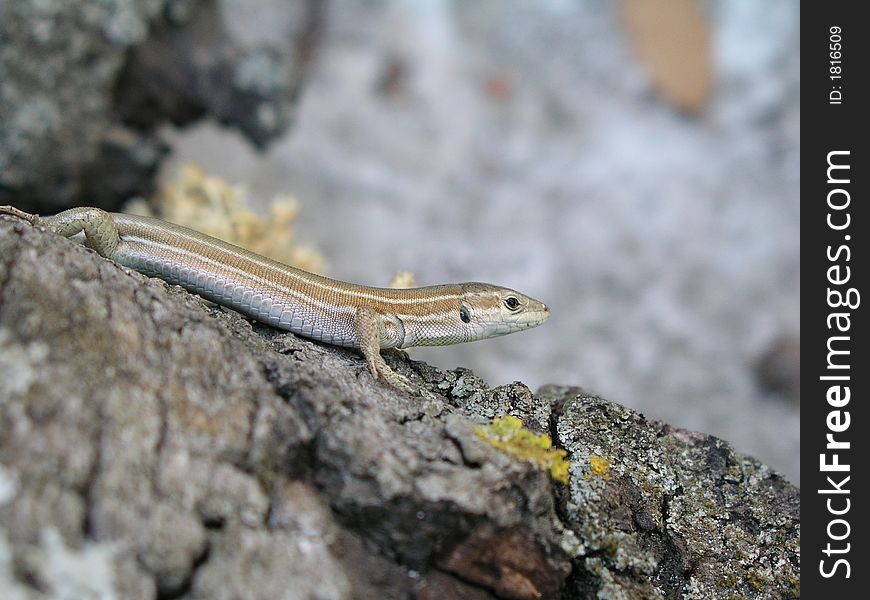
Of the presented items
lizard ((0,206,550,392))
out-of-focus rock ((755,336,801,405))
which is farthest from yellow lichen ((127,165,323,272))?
out-of-focus rock ((755,336,801,405))

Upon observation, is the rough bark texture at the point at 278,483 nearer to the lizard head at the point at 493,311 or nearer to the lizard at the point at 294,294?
the lizard at the point at 294,294

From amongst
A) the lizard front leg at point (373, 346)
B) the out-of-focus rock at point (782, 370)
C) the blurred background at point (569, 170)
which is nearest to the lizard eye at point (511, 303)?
the lizard front leg at point (373, 346)

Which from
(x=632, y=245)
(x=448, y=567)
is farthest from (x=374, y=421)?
(x=632, y=245)

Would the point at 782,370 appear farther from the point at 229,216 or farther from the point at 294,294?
the point at 294,294

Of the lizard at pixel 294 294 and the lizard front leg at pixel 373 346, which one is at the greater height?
the lizard at pixel 294 294

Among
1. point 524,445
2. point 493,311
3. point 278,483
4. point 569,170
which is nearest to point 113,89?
point 493,311

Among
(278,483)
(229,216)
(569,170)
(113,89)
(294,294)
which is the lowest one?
(278,483)

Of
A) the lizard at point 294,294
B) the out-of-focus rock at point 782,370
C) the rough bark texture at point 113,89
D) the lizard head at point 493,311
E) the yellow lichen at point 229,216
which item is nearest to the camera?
the lizard at point 294,294
